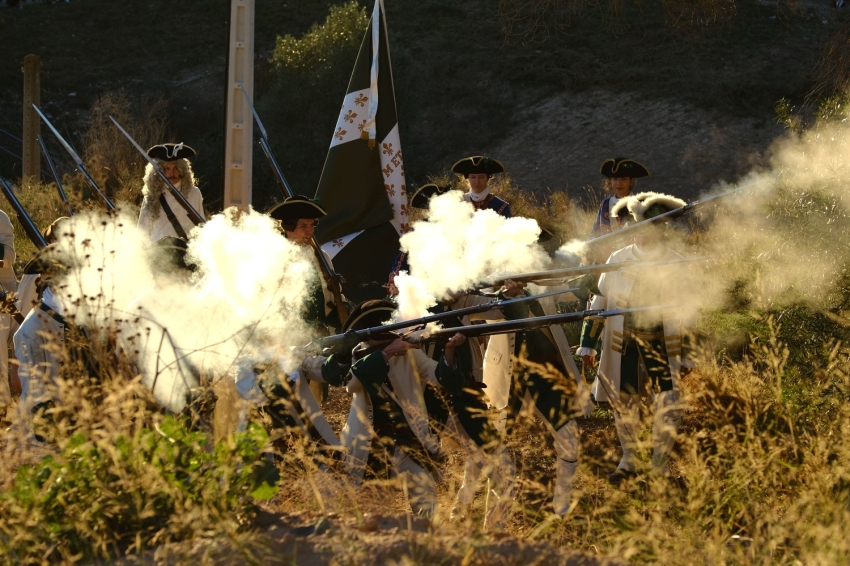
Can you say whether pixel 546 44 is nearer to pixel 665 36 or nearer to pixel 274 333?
pixel 665 36

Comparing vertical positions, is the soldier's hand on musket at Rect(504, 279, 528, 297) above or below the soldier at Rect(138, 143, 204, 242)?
below

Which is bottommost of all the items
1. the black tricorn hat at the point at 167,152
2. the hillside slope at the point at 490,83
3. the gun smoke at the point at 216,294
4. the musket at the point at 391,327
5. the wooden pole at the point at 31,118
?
the musket at the point at 391,327

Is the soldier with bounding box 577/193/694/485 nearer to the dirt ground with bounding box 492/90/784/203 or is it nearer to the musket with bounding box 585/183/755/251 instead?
the musket with bounding box 585/183/755/251

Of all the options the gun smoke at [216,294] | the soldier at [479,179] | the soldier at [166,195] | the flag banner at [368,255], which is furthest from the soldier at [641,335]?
the soldier at [166,195]

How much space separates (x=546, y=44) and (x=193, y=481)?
29.9 meters

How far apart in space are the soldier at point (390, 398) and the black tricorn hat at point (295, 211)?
104cm

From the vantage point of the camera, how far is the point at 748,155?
78.8 ft

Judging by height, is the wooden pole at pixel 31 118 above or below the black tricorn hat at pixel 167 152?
above

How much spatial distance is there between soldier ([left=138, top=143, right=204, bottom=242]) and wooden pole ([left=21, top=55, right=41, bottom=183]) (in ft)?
14.6

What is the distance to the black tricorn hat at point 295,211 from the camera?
6273 millimetres

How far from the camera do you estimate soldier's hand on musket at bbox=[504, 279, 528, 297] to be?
19.1ft

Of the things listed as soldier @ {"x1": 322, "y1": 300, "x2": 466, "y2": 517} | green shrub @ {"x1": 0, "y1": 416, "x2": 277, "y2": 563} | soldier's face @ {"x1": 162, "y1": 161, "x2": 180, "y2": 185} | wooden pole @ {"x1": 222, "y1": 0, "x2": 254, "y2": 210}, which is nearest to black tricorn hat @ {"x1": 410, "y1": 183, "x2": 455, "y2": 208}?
wooden pole @ {"x1": 222, "y1": 0, "x2": 254, "y2": 210}

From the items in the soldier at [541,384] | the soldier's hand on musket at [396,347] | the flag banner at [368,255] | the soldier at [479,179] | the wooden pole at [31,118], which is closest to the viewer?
the soldier's hand on musket at [396,347]

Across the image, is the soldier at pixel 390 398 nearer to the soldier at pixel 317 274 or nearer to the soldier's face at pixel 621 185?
the soldier at pixel 317 274
